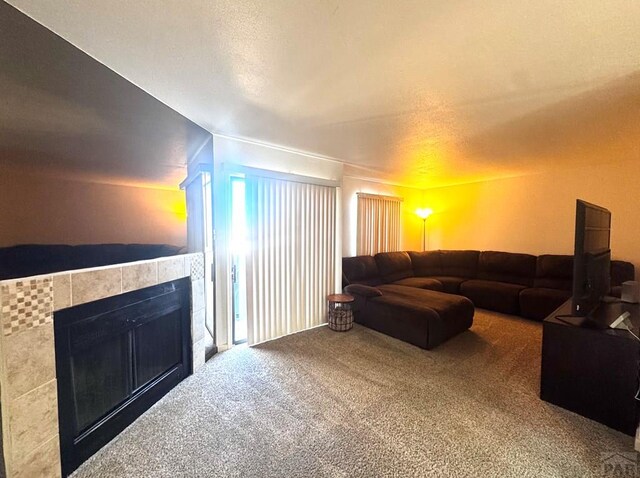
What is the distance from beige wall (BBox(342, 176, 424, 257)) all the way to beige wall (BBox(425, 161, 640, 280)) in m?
0.36

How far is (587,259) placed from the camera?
73.6 inches

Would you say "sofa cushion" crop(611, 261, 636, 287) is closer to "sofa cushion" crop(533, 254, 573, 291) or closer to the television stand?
"sofa cushion" crop(533, 254, 573, 291)

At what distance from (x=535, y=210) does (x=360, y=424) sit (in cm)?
475

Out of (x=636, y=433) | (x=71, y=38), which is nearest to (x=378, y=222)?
(x=636, y=433)

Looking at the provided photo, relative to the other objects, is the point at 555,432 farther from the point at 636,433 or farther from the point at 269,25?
the point at 269,25

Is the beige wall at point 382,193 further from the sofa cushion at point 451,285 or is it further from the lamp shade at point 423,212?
the sofa cushion at point 451,285


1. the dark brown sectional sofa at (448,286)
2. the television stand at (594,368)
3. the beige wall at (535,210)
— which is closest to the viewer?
the television stand at (594,368)

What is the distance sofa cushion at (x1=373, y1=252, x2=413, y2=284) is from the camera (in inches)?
178

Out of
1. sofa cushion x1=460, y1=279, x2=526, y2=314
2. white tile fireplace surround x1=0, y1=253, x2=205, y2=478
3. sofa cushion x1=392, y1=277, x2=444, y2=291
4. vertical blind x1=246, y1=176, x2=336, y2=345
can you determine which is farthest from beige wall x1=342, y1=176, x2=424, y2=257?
white tile fireplace surround x1=0, y1=253, x2=205, y2=478

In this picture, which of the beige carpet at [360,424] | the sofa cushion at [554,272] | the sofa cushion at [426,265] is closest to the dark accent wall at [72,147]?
the beige carpet at [360,424]

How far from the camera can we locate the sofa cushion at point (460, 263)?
4957 millimetres

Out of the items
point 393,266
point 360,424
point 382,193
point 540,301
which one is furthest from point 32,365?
point 540,301

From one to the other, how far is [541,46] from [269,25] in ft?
4.72

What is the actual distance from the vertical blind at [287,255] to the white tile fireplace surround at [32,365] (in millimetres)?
1581
